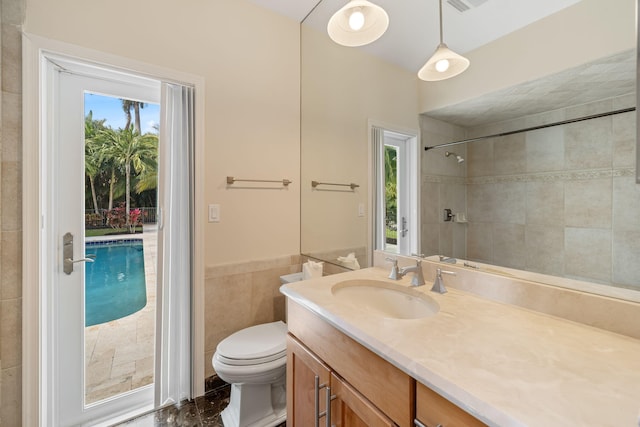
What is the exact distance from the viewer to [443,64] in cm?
122

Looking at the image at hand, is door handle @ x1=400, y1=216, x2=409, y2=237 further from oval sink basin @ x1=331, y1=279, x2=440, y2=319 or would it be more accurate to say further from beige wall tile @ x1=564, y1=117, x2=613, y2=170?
beige wall tile @ x1=564, y1=117, x2=613, y2=170

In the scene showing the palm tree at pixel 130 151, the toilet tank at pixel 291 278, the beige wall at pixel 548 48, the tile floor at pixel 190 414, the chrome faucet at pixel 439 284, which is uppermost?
the beige wall at pixel 548 48

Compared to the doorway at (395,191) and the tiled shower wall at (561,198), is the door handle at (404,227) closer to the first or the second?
the doorway at (395,191)

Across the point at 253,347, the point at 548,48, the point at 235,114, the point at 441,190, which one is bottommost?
the point at 253,347

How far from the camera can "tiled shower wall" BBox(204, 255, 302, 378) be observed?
1.80 m

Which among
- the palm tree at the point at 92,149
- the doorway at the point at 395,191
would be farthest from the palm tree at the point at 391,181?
the palm tree at the point at 92,149

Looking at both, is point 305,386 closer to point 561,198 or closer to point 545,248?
point 545,248

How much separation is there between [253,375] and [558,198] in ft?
5.08

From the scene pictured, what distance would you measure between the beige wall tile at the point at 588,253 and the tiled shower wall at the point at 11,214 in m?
2.31

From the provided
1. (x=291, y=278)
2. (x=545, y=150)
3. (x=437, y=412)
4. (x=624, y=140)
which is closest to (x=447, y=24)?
(x=545, y=150)

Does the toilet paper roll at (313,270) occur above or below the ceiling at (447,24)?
below

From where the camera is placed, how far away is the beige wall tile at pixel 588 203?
83 cm

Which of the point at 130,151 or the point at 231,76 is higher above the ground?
the point at 231,76

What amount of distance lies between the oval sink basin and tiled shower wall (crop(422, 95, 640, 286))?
0.28 m
